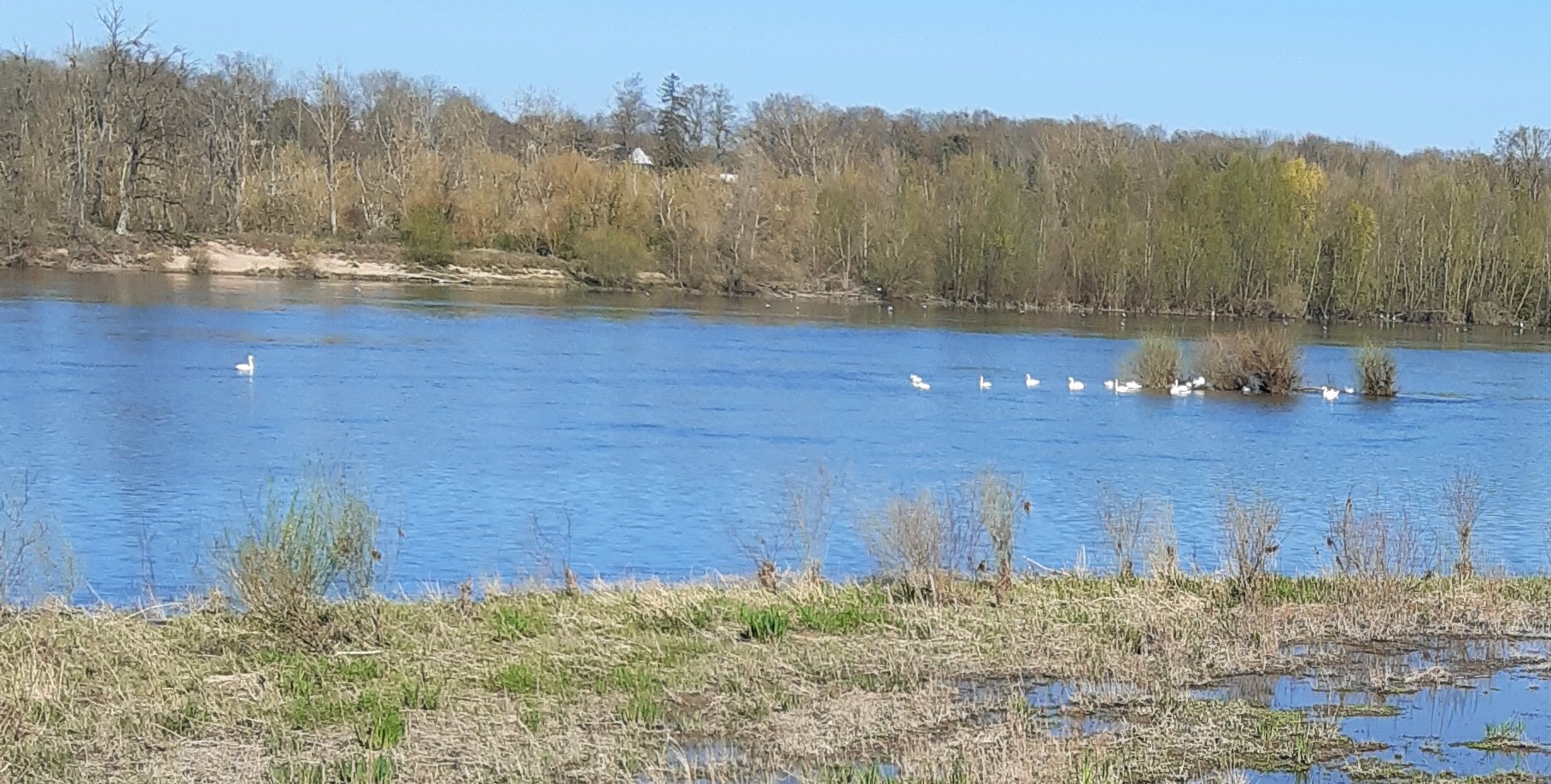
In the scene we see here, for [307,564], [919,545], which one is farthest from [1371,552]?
[307,564]

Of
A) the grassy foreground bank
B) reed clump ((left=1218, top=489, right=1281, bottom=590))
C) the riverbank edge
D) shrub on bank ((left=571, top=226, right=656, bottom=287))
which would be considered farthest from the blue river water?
shrub on bank ((left=571, top=226, right=656, bottom=287))

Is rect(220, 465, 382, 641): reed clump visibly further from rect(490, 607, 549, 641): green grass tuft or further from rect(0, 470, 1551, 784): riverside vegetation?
rect(490, 607, 549, 641): green grass tuft

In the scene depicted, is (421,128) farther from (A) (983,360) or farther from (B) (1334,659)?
(B) (1334,659)

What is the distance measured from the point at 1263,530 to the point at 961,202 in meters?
67.2

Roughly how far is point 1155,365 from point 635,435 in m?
19.3

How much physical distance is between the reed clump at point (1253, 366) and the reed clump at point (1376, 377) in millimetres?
1585

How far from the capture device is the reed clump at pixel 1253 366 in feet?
141

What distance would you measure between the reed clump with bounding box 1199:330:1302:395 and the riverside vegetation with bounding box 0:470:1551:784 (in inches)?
1117

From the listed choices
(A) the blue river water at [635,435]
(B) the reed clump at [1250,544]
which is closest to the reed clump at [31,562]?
(A) the blue river water at [635,435]

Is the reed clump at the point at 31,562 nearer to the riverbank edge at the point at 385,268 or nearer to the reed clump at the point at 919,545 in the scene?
the reed clump at the point at 919,545

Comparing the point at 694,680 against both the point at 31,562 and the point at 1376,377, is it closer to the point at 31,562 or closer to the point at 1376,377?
the point at 31,562

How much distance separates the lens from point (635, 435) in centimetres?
2856

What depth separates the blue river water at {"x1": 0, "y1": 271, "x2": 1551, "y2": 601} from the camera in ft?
61.5

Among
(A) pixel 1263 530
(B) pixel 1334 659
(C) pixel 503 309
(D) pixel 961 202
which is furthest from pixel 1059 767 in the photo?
(D) pixel 961 202
